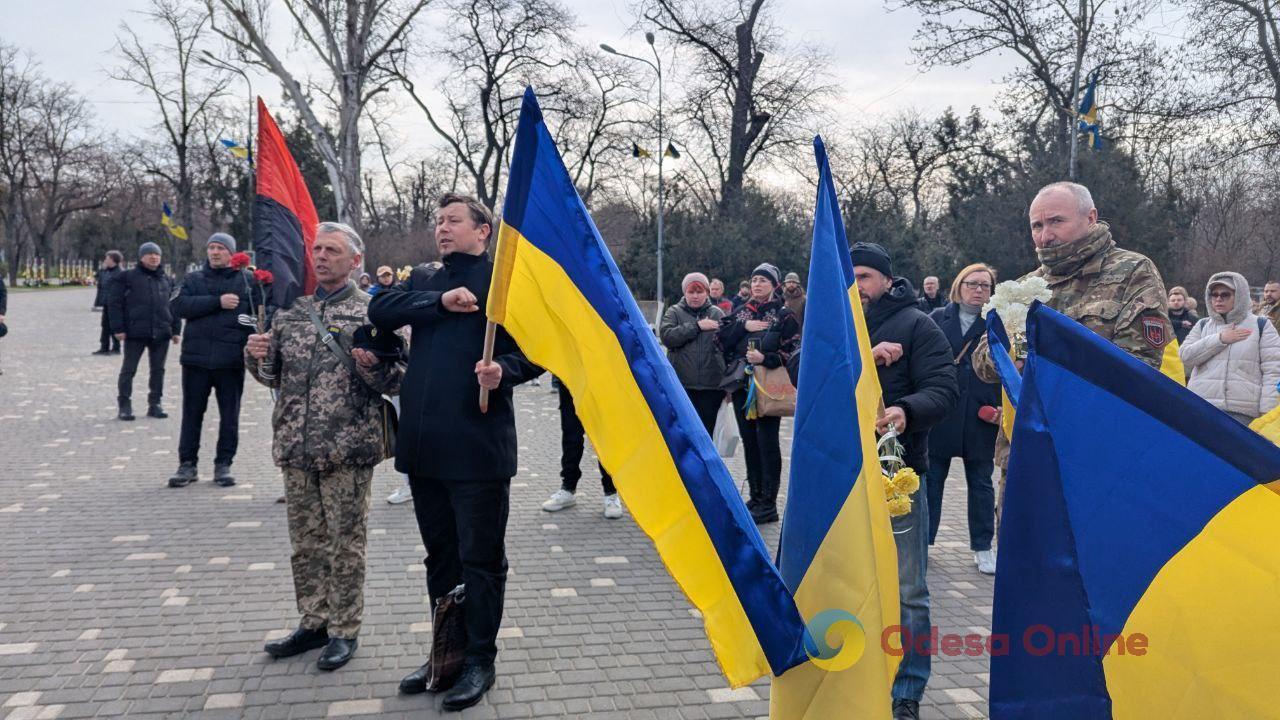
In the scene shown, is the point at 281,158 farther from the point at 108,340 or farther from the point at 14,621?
the point at 108,340

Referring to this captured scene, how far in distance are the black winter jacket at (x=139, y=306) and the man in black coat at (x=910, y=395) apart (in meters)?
9.42

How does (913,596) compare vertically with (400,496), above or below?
above

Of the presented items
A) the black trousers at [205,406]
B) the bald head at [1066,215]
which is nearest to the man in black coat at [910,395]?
the bald head at [1066,215]

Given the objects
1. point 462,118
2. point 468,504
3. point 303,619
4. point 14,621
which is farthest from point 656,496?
point 462,118

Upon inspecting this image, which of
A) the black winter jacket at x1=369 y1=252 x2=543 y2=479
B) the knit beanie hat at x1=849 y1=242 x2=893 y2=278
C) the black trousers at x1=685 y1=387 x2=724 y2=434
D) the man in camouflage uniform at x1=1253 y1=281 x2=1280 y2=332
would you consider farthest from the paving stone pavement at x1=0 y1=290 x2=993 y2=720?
the man in camouflage uniform at x1=1253 y1=281 x2=1280 y2=332

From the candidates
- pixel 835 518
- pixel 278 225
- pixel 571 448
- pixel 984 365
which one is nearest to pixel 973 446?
pixel 984 365

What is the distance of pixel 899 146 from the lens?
37938 millimetres

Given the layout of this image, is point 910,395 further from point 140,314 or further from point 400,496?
point 140,314

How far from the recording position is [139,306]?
10125mm

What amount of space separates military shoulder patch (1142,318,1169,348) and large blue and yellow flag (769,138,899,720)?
123cm

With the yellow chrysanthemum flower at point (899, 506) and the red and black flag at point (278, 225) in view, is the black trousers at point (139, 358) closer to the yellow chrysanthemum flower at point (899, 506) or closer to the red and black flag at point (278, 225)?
the red and black flag at point (278, 225)

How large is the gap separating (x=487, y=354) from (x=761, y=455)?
3.82 meters

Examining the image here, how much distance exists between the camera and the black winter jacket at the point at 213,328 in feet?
23.3

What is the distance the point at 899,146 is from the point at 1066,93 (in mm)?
15345
